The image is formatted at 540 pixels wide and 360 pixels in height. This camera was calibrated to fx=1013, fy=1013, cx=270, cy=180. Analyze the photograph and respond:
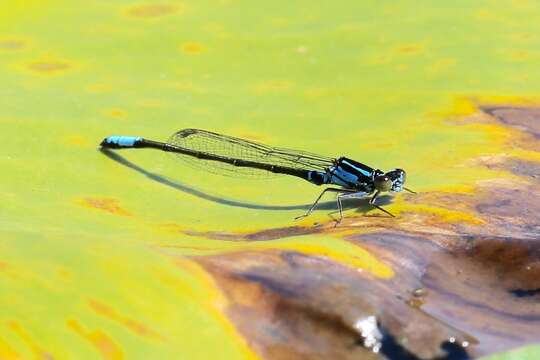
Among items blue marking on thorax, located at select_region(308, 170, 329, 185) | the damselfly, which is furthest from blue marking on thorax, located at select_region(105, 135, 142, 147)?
blue marking on thorax, located at select_region(308, 170, 329, 185)

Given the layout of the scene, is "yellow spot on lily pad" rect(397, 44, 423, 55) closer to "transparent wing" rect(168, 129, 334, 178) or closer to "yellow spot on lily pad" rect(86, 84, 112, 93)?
"transparent wing" rect(168, 129, 334, 178)

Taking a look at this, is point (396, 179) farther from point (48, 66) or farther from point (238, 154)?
point (48, 66)

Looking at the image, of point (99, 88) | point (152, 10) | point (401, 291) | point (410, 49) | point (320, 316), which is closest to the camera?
point (320, 316)

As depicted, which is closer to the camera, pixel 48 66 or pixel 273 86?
pixel 273 86

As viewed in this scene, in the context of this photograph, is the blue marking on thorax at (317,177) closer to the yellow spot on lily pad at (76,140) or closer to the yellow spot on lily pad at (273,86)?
the yellow spot on lily pad at (273,86)

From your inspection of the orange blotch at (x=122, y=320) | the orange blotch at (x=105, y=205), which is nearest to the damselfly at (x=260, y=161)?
the orange blotch at (x=105, y=205)

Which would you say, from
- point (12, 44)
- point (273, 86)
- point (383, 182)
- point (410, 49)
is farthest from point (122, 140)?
point (410, 49)
